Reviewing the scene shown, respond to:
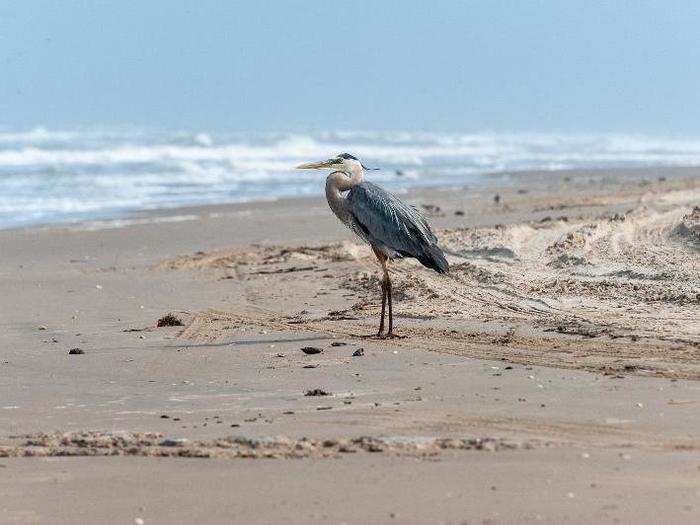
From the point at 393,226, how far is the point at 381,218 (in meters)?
0.12

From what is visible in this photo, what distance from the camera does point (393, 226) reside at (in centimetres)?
1026

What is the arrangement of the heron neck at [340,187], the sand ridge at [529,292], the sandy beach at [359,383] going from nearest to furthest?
the sandy beach at [359,383], the sand ridge at [529,292], the heron neck at [340,187]

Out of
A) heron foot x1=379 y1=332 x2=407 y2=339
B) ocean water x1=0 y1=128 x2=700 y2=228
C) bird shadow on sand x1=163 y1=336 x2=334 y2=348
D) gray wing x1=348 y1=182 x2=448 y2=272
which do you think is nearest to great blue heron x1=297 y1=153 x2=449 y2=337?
gray wing x1=348 y1=182 x2=448 y2=272

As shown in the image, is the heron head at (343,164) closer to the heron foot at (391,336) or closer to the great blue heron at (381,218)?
the great blue heron at (381,218)

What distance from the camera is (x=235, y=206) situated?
78.9ft

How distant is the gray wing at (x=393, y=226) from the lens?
404 inches

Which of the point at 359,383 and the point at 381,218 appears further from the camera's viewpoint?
the point at 381,218

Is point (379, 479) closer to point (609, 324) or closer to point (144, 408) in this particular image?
point (144, 408)

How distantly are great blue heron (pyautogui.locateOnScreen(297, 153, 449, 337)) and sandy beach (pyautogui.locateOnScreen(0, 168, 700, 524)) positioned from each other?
56cm

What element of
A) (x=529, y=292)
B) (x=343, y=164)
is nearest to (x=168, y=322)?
(x=343, y=164)

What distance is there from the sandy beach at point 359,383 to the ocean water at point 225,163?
8896 millimetres

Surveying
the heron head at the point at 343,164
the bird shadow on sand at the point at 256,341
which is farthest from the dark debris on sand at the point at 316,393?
the heron head at the point at 343,164

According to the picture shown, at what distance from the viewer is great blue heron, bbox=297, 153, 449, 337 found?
1025cm

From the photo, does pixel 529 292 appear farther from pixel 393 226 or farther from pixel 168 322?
pixel 168 322
